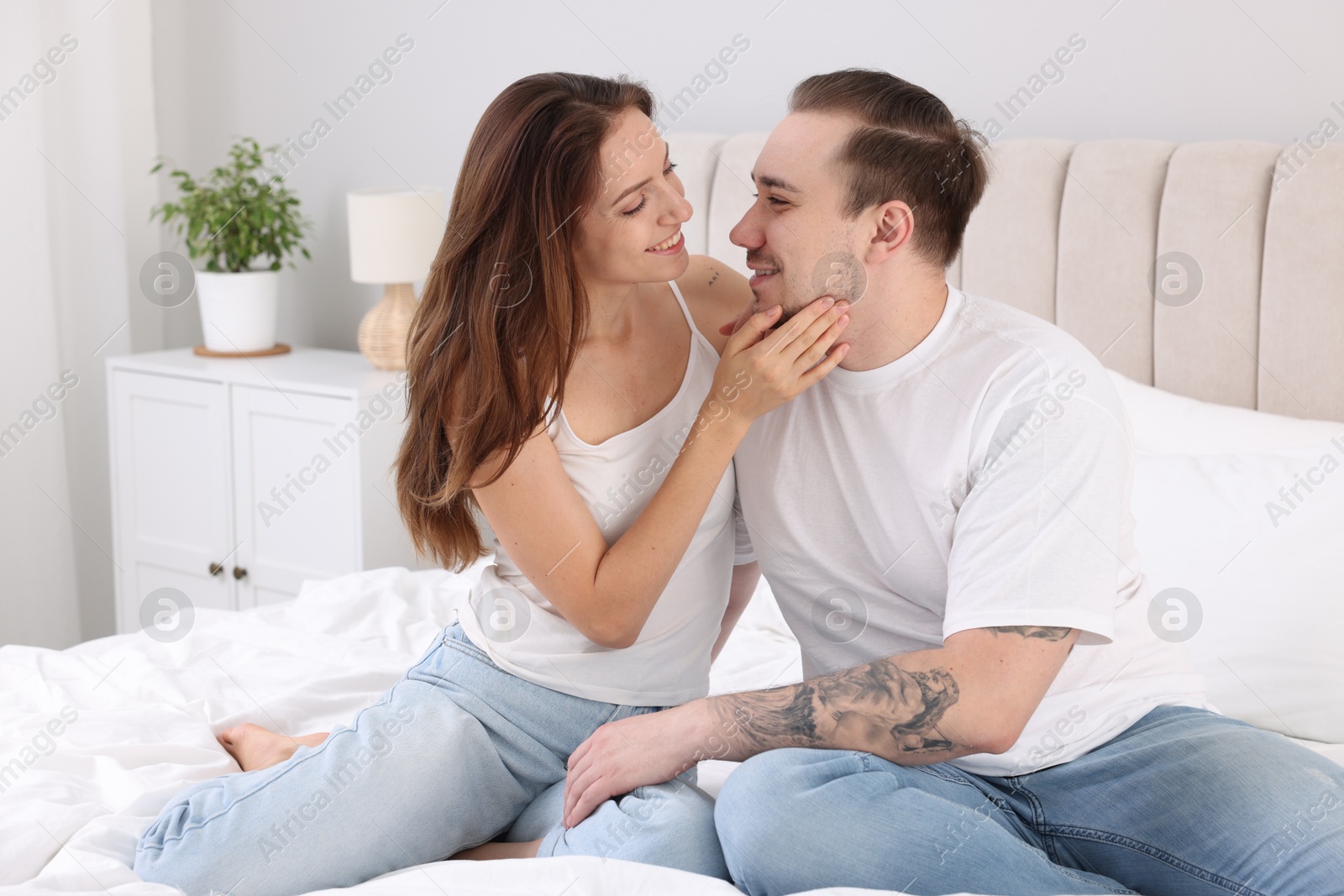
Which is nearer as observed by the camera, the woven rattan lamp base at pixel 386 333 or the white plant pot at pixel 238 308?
the woven rattan lamp base at pixel 386 333

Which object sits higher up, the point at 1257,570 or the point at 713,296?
the point at 713,296

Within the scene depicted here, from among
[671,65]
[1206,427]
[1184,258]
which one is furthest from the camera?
[671,65]

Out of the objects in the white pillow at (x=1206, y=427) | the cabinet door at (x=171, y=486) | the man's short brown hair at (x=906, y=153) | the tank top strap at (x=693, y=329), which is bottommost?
the cabinet door at (x=171, y=486)

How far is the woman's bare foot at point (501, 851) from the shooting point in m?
1.27

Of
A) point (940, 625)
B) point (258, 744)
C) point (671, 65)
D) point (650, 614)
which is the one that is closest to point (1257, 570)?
point (940, 625)

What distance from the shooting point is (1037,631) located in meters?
1.12

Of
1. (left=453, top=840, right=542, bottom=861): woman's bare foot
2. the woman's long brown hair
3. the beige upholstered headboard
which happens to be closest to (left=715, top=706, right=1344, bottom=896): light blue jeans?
(left=453, top=840, right=542, bottom=861): woman's bare foot

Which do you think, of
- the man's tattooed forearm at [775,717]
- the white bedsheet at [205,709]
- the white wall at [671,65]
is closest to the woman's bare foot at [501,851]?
the white bedsheet at [205,709]

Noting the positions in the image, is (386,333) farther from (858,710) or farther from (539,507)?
(858,710)

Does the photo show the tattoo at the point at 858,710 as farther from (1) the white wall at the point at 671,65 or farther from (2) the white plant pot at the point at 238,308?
(2) the white plant pot at the point at 238,308

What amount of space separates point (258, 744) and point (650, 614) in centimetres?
54

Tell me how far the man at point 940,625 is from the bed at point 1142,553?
0.17 meters

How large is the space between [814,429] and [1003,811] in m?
0.47

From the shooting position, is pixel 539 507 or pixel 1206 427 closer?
pixel 539 507
